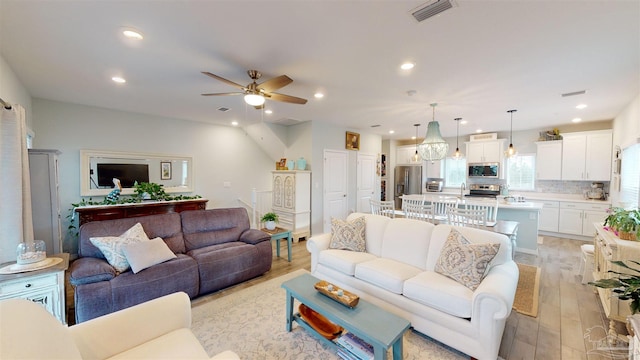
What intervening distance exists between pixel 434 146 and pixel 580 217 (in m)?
4.28

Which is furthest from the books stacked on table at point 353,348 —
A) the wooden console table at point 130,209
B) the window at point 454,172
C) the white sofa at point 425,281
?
the window at point 454,172

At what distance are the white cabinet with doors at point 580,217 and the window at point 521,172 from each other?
1013 millimetres

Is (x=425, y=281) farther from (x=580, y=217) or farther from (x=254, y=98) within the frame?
(x=580, y=217)

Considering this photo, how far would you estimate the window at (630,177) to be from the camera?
11.6 feet

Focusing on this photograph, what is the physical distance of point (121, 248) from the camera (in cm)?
268

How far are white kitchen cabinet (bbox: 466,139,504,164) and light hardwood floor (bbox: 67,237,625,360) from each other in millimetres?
3315

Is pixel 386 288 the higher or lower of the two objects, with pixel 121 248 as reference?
lower

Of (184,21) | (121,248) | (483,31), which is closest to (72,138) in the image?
(121,248)

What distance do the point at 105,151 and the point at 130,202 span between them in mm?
1059

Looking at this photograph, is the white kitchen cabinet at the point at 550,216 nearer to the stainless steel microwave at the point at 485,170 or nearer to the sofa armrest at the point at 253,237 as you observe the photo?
the stainless steel microwave at the point at 485,170

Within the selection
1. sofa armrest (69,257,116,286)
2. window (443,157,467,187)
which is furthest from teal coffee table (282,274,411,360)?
window (443,157,467,187)

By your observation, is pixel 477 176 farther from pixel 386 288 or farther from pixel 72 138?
pixel 72 138

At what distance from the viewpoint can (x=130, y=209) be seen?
457 centimetres

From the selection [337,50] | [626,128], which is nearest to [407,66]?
[337,50]
